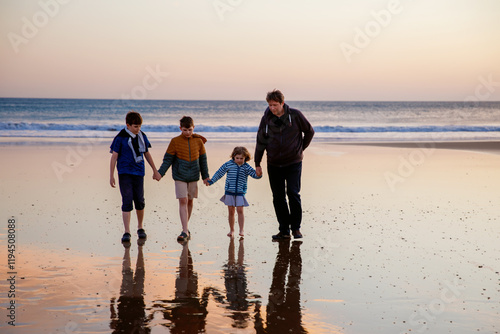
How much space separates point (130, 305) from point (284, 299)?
1.27m

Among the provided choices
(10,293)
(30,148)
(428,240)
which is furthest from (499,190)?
(30,148)

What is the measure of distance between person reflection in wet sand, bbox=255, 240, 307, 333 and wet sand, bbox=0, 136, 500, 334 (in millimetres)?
16

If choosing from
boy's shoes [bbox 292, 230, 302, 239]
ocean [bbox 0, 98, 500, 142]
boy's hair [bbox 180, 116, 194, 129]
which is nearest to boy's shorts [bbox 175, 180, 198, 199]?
boy's hair [bbox 180, 116, 194, 129]

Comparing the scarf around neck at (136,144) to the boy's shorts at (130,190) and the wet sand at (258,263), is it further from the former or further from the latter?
the wet sand at (258,263)

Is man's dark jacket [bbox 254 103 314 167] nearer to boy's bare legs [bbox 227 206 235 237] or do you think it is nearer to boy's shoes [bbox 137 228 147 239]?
boy's bare legs [bbox 227 206 235 237]

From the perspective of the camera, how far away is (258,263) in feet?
18.2

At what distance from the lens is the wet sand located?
405cm

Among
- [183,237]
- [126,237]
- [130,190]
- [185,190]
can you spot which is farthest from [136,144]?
[183,237]

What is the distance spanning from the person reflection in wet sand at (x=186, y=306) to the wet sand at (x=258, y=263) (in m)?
0.02

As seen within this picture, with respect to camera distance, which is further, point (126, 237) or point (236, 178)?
point (236, 178)

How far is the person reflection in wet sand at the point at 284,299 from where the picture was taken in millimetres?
3923

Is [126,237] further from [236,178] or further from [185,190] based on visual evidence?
[236,178]

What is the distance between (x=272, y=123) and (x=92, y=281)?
3.02 metres

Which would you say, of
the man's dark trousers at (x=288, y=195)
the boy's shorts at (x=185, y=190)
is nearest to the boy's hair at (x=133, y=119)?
the boy's shorts at (x=185, y=190)
